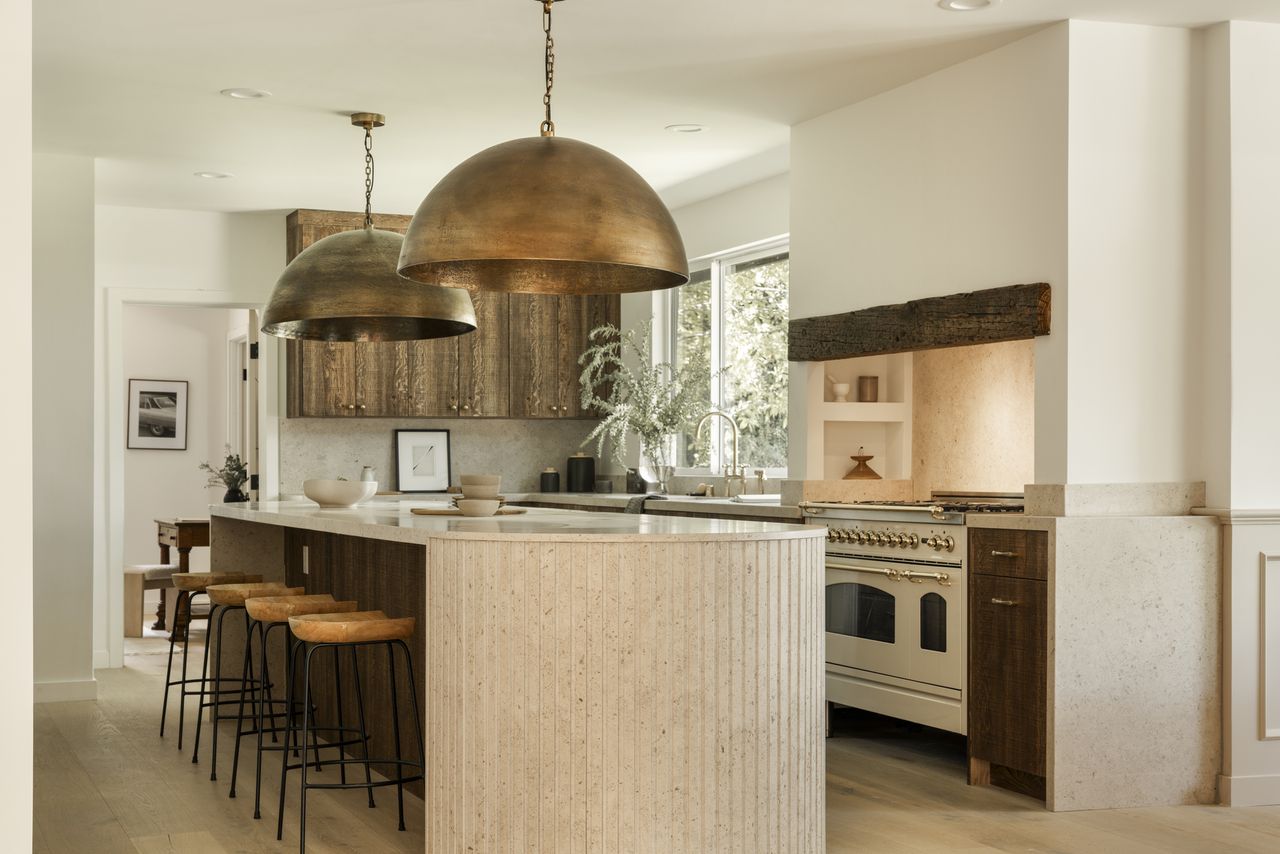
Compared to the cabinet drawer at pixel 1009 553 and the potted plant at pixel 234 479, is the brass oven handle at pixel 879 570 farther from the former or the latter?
the potted plant at pixel 234 479

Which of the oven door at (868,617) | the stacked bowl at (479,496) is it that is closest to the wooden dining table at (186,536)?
the stacked bowl at (479,496)

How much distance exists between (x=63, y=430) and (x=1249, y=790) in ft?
18.0

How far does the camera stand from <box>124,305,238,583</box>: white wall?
34.6ft

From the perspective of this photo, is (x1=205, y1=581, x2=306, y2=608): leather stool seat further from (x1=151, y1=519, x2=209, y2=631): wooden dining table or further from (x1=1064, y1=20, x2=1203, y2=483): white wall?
(x1=151, y1=519, x2=209, y2=631): wooden dining table

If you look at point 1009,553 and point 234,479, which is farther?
point 234,479

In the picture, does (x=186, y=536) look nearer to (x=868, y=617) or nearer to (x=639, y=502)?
(x=639, y=502)

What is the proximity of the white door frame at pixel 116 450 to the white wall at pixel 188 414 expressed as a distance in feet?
8.79

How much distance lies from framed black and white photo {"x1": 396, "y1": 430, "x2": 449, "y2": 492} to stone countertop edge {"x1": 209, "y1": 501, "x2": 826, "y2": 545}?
3.41m

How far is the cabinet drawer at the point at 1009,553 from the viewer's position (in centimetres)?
436

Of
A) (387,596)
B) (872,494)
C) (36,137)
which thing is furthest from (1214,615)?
(36,137)

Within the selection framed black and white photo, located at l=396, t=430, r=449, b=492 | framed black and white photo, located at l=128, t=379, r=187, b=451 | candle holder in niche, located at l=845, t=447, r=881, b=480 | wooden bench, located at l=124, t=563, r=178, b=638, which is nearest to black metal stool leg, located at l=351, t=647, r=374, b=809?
candle holder in niche, located at l=845, t=447, r=881, b=480

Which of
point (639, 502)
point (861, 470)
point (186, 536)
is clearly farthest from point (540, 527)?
point (186, 536)

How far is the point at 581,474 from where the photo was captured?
8453mm

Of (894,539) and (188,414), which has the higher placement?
(188,414)
